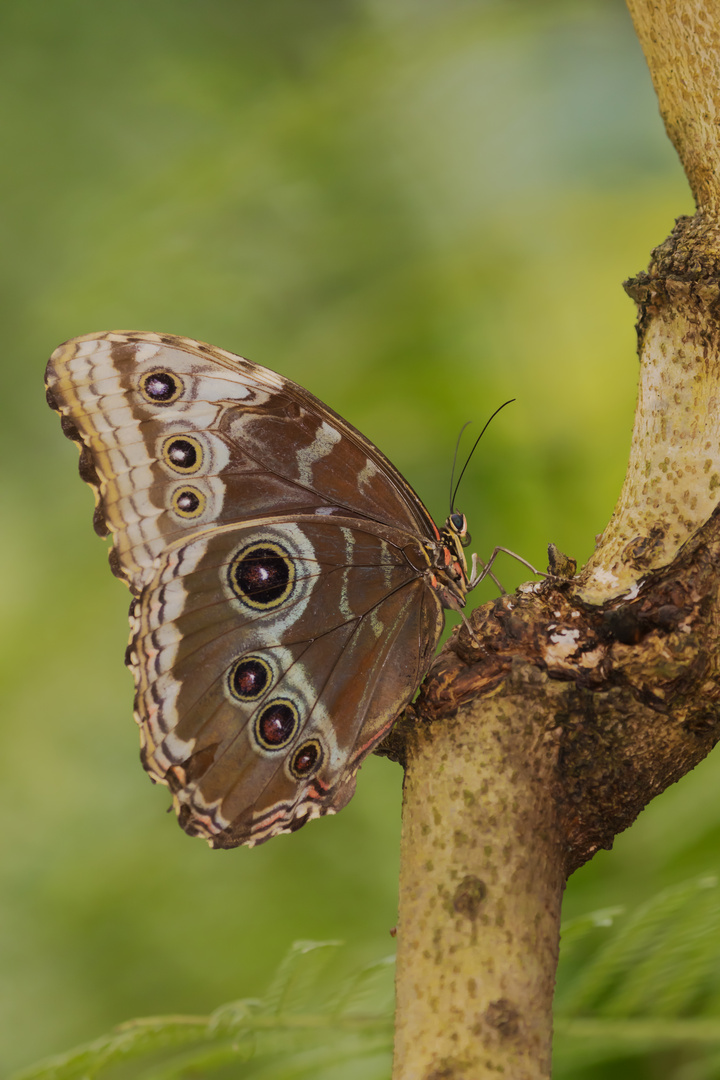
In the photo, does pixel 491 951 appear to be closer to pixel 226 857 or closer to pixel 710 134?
pixel 710 134

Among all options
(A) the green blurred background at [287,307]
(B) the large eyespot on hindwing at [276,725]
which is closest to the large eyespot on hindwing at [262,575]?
(B) the large eyespot on hindwing at [276,725]

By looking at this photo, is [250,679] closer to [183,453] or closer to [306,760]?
[306,760]

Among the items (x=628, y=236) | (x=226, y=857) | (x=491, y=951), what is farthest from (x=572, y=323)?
(x=491, y=951)

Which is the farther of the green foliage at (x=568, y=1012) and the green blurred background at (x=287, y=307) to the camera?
the green blurred background at (x=287, y=307)

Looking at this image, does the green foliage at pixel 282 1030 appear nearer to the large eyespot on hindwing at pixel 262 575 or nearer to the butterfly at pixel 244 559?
the butterfly at pixel 244 559

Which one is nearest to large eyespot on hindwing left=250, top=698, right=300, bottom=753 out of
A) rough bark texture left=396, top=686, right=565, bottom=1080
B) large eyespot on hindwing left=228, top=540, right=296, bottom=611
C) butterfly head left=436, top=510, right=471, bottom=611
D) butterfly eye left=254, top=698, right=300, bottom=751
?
butterfly eye left=254, top=698, right=300, bottom=751

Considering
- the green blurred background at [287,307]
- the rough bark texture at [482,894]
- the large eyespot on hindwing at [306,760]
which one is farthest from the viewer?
the green blurred background at [287,307]
